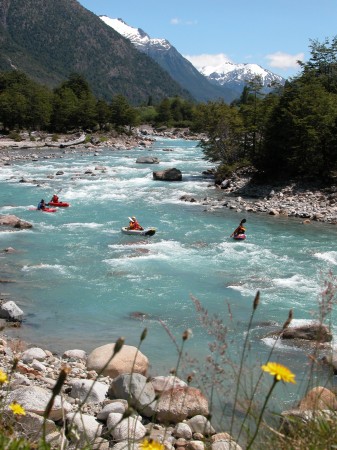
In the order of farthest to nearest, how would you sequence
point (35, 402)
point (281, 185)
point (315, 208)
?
point (281, 185) < point (315, 208) < point (35, 402)

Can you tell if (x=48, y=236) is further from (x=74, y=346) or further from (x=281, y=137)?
(x=281, y=137)

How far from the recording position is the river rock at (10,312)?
11703 millimetres

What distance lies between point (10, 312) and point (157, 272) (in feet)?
16.9

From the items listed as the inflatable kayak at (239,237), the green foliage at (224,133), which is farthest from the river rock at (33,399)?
the green foliage at (224,133)

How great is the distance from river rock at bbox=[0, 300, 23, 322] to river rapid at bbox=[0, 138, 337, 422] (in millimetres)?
343

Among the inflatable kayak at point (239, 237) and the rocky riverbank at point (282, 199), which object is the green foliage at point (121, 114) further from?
the inflatable kayak at point (239, 237)

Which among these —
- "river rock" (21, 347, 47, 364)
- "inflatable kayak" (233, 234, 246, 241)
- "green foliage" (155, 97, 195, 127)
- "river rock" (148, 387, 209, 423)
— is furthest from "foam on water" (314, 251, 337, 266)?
"green foliage" (155, 97, 195, 127)

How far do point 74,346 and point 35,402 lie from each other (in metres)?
4.21

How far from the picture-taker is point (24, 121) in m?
68.9

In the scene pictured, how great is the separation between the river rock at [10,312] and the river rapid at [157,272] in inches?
13.5

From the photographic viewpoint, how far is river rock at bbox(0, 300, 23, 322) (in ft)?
38.4

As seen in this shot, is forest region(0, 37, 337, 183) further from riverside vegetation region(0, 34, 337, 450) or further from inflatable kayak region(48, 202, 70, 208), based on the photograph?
inflatable kayak region(48, 202, 70, 208)

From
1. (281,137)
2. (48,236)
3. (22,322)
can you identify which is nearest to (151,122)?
(281,137)

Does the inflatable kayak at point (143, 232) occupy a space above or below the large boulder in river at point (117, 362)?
above
